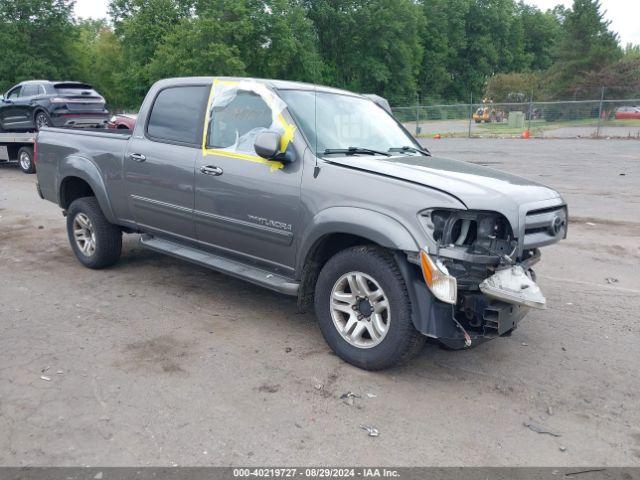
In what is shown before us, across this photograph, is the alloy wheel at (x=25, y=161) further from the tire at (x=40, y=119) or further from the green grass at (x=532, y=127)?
the green grass at (x=532, y=127)

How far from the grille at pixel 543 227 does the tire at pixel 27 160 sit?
15.1 meters

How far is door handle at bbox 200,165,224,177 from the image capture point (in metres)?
4.73

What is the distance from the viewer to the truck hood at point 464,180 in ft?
12.0

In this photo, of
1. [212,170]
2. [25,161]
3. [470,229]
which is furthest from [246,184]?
[25,161]

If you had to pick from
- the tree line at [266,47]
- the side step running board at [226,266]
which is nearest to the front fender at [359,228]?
the side step running board at [226,266]

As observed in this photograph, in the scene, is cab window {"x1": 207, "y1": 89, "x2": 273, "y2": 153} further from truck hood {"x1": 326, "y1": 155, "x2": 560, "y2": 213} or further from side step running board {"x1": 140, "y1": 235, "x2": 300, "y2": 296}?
side step running board {"x1": 140, "y1": 235, "x2": 300, "y2": 296}

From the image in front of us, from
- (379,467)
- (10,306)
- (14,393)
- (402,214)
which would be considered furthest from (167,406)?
(10,306)

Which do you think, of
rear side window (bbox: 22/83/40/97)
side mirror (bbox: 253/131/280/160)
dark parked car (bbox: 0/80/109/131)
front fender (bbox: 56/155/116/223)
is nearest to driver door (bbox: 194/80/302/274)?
side mirror (bbox: 253/131/280/160)

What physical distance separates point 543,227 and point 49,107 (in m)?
15.8

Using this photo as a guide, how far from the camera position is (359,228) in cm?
381

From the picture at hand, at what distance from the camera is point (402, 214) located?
12.0 ft

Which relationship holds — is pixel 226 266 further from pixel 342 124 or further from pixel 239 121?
pixel 342 124

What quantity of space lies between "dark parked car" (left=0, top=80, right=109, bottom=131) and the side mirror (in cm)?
1403

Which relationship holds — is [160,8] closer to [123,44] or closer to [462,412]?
[123,44]
